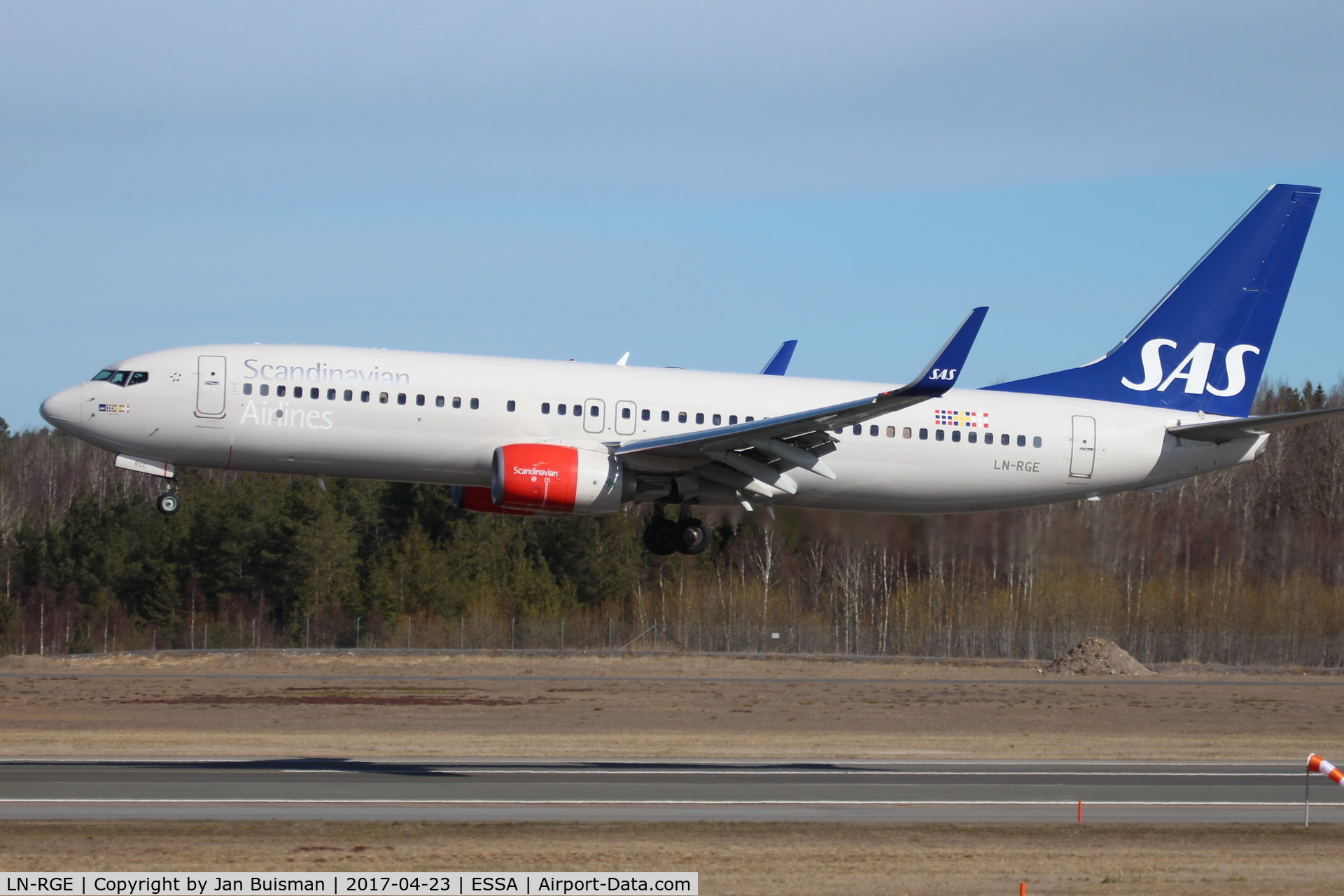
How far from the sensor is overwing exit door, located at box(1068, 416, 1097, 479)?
1265 inches

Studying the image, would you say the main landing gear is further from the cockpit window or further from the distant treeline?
the cockpit window

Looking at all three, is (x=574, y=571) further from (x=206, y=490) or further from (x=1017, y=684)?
(x=1017, y=684)

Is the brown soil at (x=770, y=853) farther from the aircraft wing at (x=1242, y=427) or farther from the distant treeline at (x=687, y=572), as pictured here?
the distant treeline at (x=687, y=572)

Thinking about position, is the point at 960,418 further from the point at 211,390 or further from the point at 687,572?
the point at 687,572

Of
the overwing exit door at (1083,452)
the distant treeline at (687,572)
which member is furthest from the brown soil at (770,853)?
the distant treeline at (687,572)

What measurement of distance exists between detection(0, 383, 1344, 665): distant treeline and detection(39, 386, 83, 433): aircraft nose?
14.1 meters

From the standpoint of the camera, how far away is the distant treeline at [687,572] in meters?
35.8

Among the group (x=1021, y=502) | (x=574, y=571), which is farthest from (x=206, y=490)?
(x=1021, y=502)

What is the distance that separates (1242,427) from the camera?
3059 cm

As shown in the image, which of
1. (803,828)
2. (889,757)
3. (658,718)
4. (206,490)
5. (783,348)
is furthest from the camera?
(206,490)

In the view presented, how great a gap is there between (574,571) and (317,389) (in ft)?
153

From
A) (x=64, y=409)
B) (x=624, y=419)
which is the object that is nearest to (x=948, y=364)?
(x=624, y=419)

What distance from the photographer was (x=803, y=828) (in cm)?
2131

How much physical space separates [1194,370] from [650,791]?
17.6 metres
